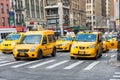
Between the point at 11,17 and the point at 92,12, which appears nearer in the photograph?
the point at 11,17

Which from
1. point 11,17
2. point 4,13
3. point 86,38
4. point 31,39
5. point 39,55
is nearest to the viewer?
point 39,55

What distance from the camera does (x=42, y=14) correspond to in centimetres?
8519

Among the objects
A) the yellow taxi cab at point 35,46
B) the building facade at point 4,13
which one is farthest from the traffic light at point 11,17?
the yellow taxi cab at point 35,46

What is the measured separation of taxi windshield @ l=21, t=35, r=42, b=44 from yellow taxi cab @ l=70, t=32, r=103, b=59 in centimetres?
239

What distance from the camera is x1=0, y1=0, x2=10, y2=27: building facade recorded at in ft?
211

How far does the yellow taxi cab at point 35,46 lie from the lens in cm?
2278

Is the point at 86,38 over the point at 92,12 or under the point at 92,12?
under

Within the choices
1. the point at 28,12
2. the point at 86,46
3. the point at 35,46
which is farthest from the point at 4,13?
the point at 86,46

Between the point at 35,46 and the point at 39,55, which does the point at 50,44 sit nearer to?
the point at 39,55

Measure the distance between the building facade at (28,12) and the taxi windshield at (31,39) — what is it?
46136 millimetres

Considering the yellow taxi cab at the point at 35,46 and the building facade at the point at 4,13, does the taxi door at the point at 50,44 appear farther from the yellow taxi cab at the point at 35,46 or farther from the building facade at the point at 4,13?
the building facade at the point at 4,13

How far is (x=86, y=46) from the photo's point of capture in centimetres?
2325

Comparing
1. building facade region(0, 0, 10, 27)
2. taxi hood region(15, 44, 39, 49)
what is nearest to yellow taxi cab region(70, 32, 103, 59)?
taxi hood region(15, 44, 39, 49)

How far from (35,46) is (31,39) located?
50.0 inches
